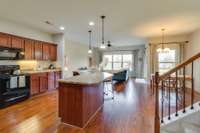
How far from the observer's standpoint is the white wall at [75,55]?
7.61 metres

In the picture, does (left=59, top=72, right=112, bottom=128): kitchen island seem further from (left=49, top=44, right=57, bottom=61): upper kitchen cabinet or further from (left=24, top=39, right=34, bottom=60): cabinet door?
(left=49, top=44, right=57, bottom=61): upper kitchen cabinet

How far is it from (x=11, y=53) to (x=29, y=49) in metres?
0.76

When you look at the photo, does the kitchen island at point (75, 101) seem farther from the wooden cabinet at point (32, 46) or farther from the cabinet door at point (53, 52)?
the cabinet door at point (53, 52)

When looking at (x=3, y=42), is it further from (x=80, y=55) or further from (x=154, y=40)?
(x=154, y=40)

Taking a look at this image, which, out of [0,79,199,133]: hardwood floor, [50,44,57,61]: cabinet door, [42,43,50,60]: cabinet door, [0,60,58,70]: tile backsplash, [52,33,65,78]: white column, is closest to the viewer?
[0,79,199,133]: hardwood floor

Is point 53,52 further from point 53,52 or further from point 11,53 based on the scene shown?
point 11,53

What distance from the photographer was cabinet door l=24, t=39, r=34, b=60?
4918mm

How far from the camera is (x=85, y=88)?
106 inches

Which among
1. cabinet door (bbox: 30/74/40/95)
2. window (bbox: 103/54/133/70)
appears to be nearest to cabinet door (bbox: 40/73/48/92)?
cabinet door (bbox: 30/74/40/95)

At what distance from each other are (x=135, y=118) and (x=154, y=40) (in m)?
5.16

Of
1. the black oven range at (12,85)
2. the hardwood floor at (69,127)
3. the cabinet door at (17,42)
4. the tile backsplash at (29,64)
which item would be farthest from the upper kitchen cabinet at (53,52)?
the hardwood floor at (69,127)

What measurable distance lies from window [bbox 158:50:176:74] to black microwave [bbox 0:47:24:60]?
6345 mm

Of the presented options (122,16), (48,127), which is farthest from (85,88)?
(122,16)

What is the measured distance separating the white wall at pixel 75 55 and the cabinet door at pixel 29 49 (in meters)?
2.29
